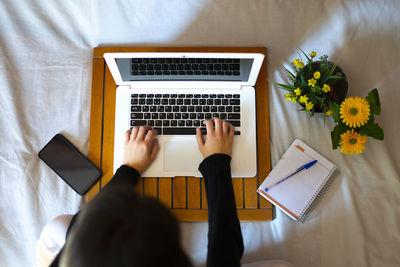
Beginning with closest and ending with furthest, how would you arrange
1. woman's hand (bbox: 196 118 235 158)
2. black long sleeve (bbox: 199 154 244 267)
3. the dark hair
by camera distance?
the dark hair
black long sleeve (bbox: 199 154 244 267)
woman's hand (bbox: 196 118 235 158)

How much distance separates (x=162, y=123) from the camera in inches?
30.5

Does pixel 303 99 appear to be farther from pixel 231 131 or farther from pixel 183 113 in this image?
pixel 183 113

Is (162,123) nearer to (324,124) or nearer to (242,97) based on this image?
(242,97)

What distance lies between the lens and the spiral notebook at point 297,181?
741mm

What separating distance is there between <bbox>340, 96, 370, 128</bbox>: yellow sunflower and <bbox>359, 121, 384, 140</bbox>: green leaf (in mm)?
27

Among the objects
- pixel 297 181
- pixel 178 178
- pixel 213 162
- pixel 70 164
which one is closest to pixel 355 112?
pixel 297 181

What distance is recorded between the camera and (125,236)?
0.41 metres

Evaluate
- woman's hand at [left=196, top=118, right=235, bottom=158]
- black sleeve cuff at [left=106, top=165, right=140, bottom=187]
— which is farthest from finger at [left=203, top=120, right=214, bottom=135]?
black sleeve cuff at [left=106, top=165, right=140, bottom=187]

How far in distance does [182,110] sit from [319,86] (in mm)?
356

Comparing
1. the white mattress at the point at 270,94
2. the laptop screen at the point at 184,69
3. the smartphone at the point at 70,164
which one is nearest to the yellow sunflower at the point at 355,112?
the white mattress at the point at 270,94

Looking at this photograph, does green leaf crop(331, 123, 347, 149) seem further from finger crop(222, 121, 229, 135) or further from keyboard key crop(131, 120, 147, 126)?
keyboard key crop(131, 120, 147, 126)

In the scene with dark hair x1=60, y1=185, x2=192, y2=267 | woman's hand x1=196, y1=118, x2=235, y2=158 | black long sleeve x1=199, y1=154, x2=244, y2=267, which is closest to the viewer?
dark hair x1=60, y1=185, x2=192, y2=267

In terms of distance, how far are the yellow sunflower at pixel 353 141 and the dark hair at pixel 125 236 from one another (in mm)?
454

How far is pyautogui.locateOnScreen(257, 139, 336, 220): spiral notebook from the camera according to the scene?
0.74 m
